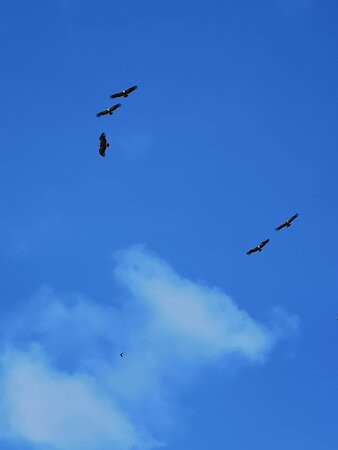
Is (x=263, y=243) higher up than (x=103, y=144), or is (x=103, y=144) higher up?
(x=263, y=243)

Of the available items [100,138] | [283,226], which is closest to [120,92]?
[100,138]

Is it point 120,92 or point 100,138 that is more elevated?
point 120,92

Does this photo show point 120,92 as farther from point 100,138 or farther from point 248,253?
point 248,253

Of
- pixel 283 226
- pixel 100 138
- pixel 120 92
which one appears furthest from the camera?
pixel 283 226

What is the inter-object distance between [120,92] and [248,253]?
26.5 meters

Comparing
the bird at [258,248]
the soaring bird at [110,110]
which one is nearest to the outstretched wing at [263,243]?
the bird at [258,248]

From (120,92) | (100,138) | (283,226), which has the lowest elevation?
(100,138)

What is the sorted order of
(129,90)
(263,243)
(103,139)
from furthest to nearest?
(263,243) → (129,90) → (103,139)

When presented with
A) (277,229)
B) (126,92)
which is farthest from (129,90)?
(277,229)

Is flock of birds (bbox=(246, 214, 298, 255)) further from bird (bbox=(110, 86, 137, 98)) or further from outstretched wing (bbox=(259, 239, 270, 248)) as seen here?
bird (bbox=(110, 86, 137, 98))

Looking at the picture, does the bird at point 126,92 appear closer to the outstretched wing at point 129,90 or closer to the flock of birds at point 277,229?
the outstretched wing at point 129,90

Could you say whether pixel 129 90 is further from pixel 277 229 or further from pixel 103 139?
pixel 277 229

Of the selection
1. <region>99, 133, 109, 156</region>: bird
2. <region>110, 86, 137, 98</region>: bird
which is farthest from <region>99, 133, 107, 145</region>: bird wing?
<region>110, 86, 137, 98</region>: bird

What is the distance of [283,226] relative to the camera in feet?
225
